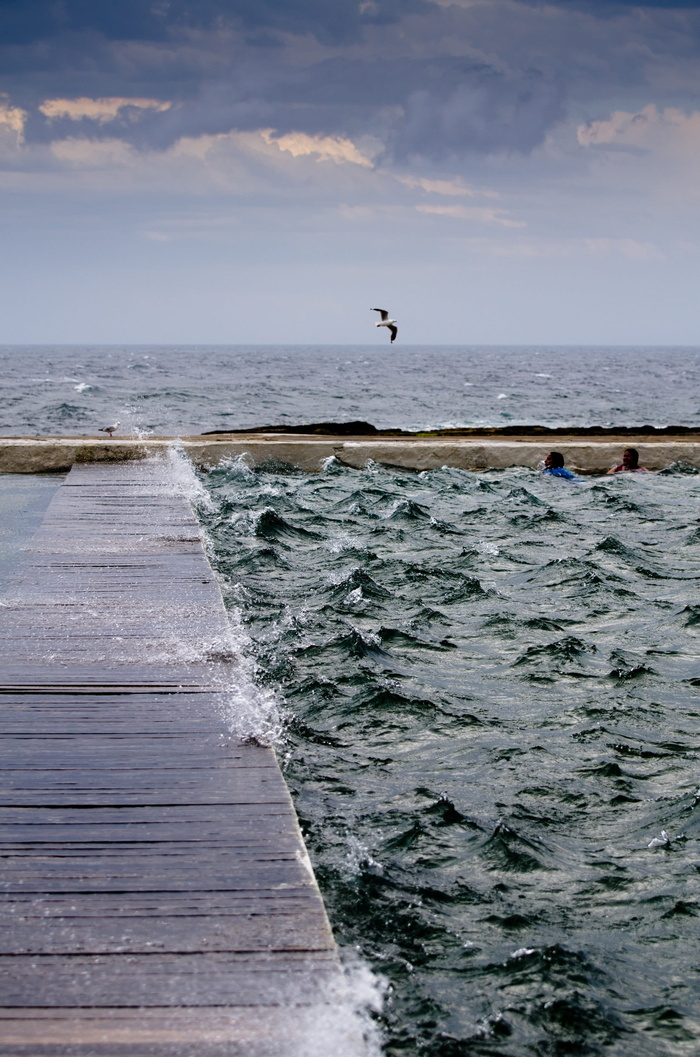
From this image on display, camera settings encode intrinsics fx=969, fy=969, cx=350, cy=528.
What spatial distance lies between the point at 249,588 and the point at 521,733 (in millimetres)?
3916

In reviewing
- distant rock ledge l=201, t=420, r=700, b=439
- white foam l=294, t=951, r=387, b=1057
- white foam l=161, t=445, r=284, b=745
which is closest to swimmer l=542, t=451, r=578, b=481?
distant rock ledge l=201, t=420, r=700, b=439

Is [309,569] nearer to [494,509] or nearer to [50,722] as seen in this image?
[494,509]

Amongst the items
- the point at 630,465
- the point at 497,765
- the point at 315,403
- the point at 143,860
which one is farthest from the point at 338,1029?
the point at 315,403

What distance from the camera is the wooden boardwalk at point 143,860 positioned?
2.76 meters

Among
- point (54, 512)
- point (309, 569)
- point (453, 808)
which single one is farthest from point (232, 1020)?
point (54, 512)

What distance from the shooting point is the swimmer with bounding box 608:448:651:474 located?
1562 centimetres

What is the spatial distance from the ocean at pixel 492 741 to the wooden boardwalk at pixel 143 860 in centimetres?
51

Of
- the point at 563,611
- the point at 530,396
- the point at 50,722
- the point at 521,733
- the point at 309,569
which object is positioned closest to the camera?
the point at 50,722

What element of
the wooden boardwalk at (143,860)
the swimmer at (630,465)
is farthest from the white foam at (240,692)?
the swimmer at (630,465)

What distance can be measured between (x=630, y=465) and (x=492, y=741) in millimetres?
10895

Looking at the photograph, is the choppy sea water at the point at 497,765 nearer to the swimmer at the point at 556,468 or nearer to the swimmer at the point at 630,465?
the swimmer at the point at 556,468

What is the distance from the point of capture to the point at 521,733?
6.03m

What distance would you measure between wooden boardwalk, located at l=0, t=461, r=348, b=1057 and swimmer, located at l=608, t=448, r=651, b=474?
10.6m

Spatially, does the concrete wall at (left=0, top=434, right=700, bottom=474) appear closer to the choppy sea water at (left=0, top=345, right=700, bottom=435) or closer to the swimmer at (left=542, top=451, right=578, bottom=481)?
the swimmer at (left=542, top=451, right=578, bottom=481)
